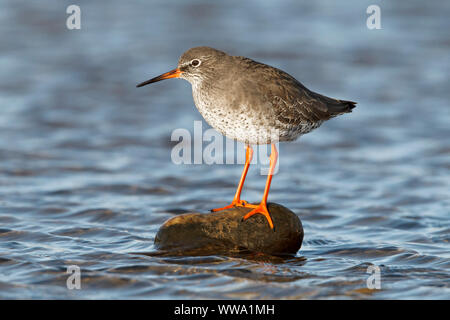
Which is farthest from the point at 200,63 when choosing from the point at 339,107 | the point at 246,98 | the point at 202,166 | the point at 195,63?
the point at 202,166

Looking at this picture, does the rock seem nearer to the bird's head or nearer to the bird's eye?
the bird's head

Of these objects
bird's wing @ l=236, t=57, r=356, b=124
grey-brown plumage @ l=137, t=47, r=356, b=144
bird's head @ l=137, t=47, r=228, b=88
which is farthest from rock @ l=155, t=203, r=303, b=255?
bird's head @ l=137, t=47, r=228, b=88

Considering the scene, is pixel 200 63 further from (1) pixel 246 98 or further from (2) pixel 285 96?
(2) pixel 285 96

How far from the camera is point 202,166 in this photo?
1179 centimetres

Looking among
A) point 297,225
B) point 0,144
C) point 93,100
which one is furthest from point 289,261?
point 93,100

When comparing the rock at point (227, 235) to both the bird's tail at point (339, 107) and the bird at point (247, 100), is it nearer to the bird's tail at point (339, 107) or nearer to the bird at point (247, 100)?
the bird at point (247, 100)

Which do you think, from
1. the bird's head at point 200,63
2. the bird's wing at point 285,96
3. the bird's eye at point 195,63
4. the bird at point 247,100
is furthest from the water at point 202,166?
the bird's eye at point 195,63

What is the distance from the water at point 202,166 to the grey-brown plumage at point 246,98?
154 centimetres

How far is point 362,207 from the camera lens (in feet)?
32.3

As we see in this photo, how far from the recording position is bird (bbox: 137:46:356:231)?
782 centimetres

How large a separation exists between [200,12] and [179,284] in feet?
45.8

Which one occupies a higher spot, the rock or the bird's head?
the bird's head

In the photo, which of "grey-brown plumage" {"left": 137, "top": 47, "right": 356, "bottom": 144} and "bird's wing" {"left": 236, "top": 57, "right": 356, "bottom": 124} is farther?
"bird's wing" {"left": 236, "top": 57, "right": 356, "bottom": 124}

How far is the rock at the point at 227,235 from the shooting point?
788 centimetres
